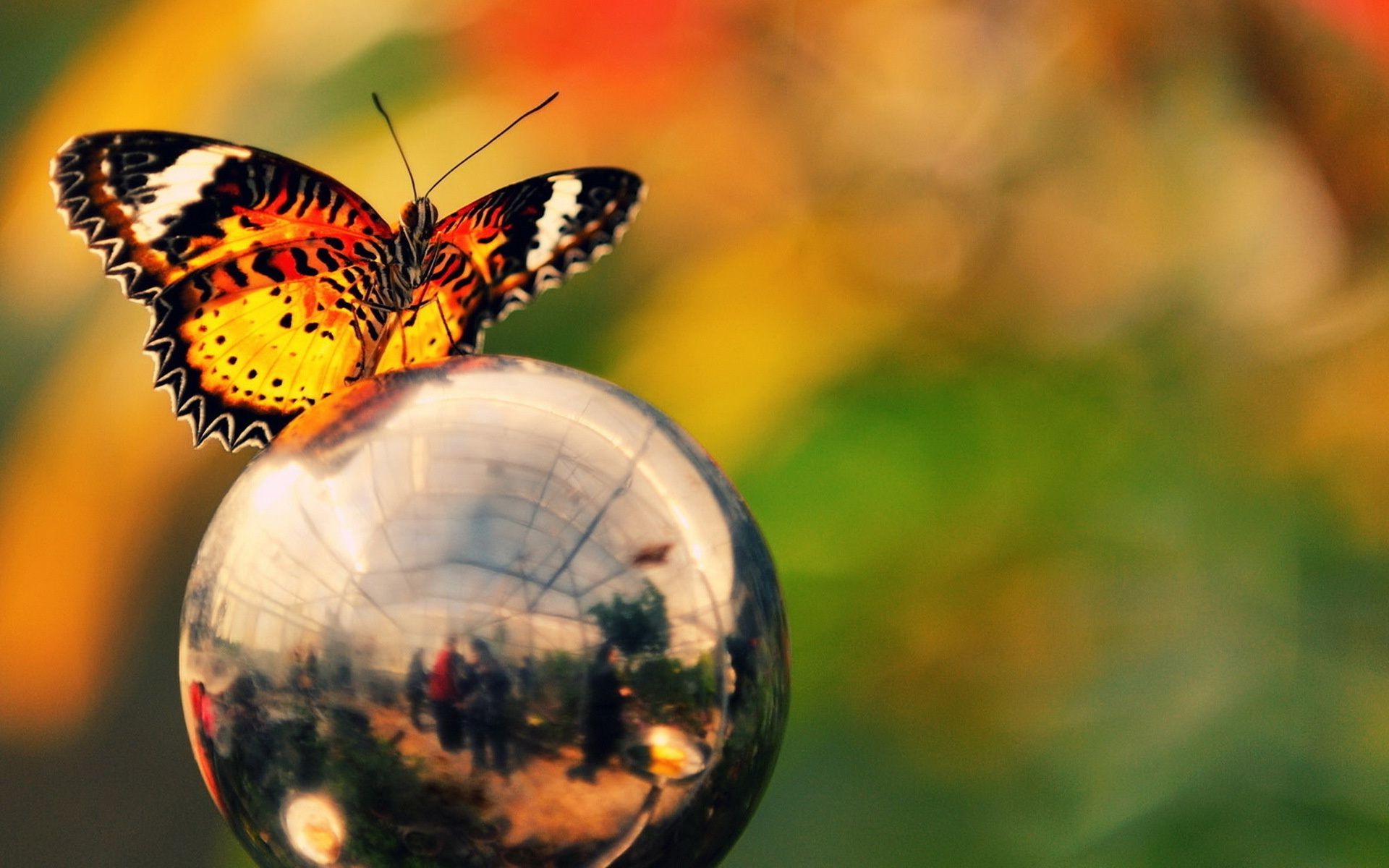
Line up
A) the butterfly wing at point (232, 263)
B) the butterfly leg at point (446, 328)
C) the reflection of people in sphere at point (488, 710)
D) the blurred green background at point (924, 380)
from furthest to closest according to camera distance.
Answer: the blurred green background at point (924, 380) < the butterfly leg at point (446, 328) < the butterfly wing at point (232, 263) < the reflection of people in sphere at point (488, 710)

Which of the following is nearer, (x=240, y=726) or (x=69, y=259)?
(x=240, y=726)

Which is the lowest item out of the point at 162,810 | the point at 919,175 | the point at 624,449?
the point at 162,810

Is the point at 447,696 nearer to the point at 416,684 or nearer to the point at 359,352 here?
the point at 416,684

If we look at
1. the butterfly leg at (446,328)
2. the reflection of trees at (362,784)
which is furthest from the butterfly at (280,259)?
the reflection of trees at (362,784)

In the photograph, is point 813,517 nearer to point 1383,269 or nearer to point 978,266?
point 978,266

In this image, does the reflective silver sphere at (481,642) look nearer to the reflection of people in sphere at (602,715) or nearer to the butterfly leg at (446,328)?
the reflection of people in sphere at (602,715)

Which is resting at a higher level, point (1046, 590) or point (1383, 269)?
point (1383, 269)

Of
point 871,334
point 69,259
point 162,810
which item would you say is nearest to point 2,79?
point 69,259
